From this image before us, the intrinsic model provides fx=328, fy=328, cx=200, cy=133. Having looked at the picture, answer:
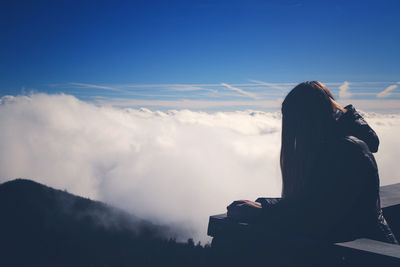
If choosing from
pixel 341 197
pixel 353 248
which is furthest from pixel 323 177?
pixel 353 248

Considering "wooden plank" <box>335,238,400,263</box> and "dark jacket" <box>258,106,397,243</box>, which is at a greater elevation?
"dark jacket" <box>258,106,397,243</box>

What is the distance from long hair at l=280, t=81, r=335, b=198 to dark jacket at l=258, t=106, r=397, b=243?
0.39 feet

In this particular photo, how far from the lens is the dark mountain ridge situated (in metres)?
88.1

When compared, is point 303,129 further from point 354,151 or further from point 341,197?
point 341,197

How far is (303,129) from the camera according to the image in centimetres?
400

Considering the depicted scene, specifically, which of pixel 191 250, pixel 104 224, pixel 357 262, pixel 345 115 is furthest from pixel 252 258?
pixel 104 224

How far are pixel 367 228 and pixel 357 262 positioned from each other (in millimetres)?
743

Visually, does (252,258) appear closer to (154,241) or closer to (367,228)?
(367,228)

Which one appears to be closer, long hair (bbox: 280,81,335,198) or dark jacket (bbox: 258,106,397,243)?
dark jacket (bbox: 258,106,397,243)

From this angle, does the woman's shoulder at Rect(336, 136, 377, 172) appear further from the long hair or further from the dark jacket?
the long hair

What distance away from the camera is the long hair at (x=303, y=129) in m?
3.87

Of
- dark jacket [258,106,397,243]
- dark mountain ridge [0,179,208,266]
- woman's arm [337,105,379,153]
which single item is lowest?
dark mountain ridge [0,179,208,266]

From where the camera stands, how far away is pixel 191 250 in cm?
9431

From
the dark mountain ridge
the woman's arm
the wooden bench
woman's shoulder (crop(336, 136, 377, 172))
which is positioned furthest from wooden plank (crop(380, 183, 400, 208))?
the dark mountain ridge
